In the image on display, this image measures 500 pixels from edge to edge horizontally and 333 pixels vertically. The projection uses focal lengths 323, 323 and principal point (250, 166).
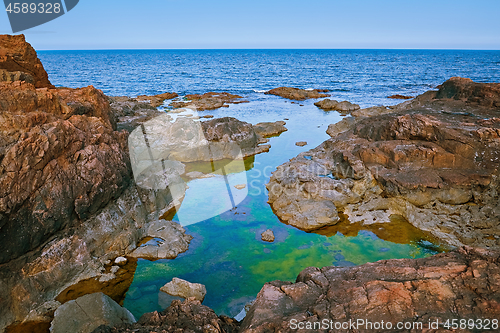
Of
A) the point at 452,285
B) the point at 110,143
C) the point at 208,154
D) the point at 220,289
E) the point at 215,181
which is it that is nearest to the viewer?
the point at 452,285

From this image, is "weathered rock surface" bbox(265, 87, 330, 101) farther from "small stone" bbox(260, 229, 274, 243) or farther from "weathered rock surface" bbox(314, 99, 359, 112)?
"small stone" bbox(260, 229, 274, 243)

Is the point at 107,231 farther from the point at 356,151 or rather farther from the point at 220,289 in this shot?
the point at 356,151

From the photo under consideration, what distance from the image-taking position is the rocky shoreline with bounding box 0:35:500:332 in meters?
5.96

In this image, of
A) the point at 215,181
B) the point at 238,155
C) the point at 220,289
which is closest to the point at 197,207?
the point at 215,181

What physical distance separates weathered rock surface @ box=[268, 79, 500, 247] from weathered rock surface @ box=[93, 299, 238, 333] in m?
6.87

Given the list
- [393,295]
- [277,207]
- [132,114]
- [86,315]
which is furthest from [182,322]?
[132,114]

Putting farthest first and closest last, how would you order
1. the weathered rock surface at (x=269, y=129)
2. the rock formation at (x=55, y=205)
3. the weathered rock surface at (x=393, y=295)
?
the weathered rock surface at (x=269, y=129), the rock formation at (x=55, y=205), the weathered rock surface at (x=393, y=295)

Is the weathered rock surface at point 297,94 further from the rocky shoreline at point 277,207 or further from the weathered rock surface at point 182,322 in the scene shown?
the weathered rock surface at point 182,322

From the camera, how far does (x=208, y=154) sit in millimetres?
20938

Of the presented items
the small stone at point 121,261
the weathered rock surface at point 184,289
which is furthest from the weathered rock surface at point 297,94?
the weathered rock surface at point 184,289

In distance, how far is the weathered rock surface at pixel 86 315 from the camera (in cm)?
739

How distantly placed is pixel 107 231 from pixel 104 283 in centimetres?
187

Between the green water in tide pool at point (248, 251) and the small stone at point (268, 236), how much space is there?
6.9 inches

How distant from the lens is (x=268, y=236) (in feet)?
42.3
